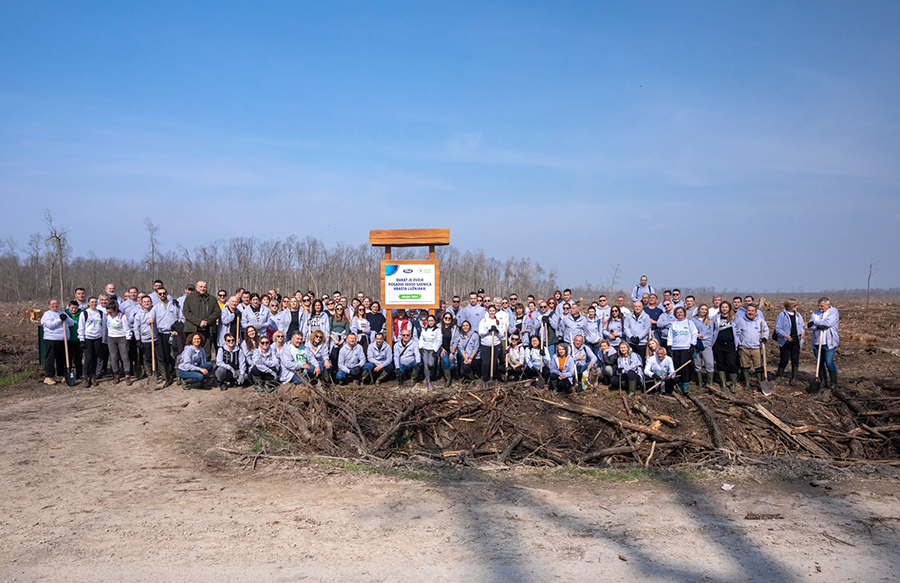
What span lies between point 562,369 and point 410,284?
12.9 ft

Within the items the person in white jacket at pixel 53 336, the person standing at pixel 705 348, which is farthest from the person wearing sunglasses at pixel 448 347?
the person in white jacket at pixel 53 336

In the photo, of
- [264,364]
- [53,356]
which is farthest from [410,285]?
[53,356]

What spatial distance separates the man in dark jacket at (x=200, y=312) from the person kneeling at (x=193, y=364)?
328mm

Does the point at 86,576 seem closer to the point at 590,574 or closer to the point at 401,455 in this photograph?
the point at 590,574

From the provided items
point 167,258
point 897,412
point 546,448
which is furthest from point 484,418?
point 167,258

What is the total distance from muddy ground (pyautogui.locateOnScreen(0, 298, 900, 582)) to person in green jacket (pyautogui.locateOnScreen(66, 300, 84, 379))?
11.7ft

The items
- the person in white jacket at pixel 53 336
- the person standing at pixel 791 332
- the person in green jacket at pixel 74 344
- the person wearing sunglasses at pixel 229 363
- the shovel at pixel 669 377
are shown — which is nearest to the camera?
the shovel at pixel 669 377

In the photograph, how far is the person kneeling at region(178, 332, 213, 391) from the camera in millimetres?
10516

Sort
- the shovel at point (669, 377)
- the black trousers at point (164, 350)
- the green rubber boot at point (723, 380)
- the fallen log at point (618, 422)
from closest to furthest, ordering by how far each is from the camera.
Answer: the fallen log at point (618, 422) < the shovel at point (669, 377) < the green rubber boot at point (723, 380) < the black trousers at point (164, 350)

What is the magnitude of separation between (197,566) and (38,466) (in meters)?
3.75

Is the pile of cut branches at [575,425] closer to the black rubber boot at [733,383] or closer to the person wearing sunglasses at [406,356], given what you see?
the black rubber boot at [733,383]

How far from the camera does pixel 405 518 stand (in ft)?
17.6

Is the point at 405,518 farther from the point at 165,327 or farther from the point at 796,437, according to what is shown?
the point at 165,327

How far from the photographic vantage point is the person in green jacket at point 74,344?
37.3 ft
